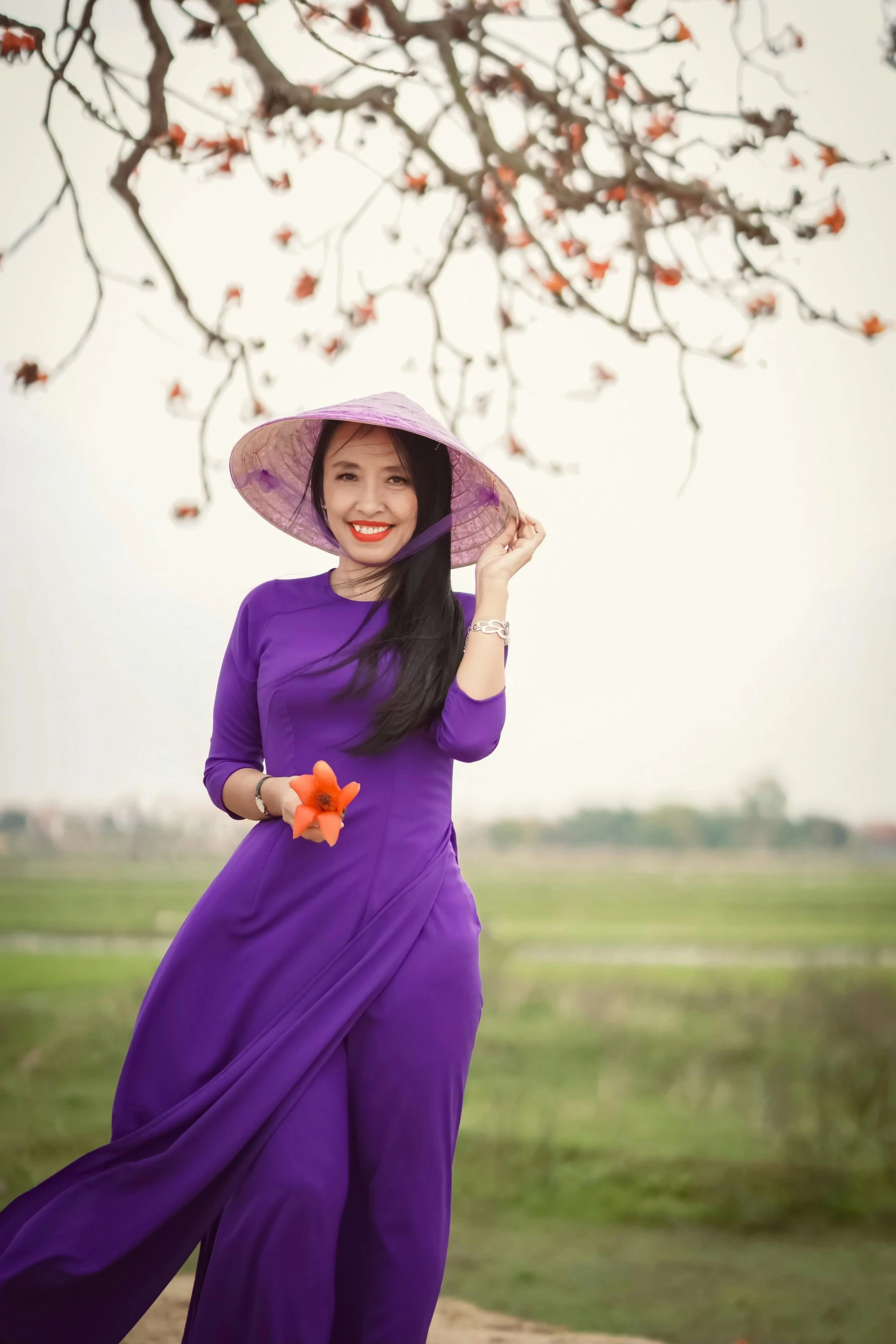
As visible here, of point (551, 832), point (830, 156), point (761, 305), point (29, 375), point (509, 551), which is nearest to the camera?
point (509, 551)

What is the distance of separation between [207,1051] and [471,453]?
853 mm

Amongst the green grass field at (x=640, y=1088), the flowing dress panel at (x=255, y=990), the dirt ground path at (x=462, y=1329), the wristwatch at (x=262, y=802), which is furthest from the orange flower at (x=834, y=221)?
the dirt ground path at (x=462, y=1329)

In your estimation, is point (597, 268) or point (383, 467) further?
point (597, 268)

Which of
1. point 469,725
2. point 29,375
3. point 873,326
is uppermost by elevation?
point 873,326

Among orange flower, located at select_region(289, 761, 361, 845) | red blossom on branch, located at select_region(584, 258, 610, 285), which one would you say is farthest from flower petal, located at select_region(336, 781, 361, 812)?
red blossom on branch, located at select_region(584, 258, 610, 285)

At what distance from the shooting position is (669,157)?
2.89 meters

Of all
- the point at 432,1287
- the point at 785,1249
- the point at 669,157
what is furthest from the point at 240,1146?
the point at 669,157

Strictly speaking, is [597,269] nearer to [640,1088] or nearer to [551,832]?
[551,832]

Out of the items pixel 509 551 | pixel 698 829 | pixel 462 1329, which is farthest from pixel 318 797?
pixel 698 829

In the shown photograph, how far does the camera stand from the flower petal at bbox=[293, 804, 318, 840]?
1.45 meters

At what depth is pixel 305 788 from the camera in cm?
147

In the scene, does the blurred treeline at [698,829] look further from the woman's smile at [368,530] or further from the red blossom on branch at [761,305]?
the woman's smile at [368,530]

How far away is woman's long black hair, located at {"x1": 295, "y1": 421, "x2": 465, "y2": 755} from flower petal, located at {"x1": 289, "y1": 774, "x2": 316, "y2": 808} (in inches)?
5.4

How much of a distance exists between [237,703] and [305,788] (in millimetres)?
340
